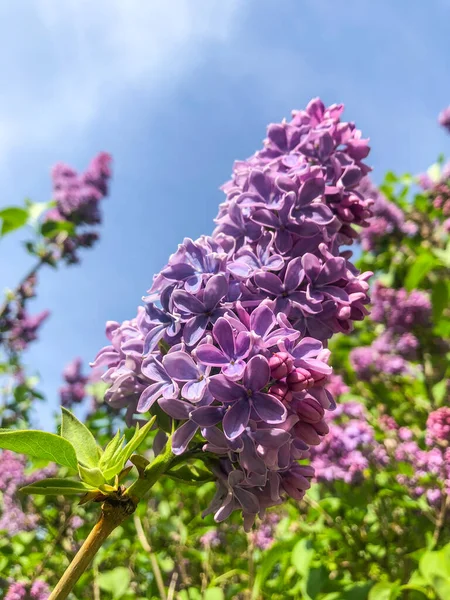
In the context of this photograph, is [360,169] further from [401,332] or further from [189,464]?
[401,332]

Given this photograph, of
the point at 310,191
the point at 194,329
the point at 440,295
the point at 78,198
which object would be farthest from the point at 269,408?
the point at 78,198

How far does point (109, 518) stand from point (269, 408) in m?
0.36

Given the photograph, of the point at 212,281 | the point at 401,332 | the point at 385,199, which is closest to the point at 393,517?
the point at 401,332

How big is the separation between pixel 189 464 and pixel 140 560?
2.09 meters

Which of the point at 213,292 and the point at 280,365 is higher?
the point at 213,292

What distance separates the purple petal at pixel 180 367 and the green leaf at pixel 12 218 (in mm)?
2983

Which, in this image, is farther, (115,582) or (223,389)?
(115,582)

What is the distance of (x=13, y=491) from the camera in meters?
3.41

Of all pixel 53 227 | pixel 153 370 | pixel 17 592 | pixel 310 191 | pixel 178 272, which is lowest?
pixel 17 592

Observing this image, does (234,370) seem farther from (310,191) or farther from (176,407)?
(310,191)

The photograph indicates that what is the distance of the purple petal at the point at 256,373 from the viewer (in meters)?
0.98

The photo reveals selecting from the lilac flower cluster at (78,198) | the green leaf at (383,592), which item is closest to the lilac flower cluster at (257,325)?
the green leaf at (383,592)

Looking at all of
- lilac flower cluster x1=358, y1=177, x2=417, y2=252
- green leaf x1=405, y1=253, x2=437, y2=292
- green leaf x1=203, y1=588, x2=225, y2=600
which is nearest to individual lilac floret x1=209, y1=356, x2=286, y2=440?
green leaf x1=203, y1=588, x2=225, y2=600

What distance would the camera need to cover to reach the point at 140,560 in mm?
2924
